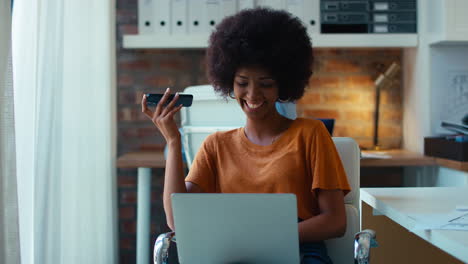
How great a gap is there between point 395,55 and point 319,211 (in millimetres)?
1905

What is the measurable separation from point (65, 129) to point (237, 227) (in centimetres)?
107

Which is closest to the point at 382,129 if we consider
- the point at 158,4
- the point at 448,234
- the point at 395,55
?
the point at 395,55

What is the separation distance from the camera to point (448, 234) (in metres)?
0.91

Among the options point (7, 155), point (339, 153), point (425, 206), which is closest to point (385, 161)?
point (339, 153)

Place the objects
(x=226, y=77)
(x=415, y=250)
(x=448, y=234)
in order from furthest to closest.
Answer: (x=415, y=250) → (x=226, y=77) → (x=448, y=234)

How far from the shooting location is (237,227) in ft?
3.09

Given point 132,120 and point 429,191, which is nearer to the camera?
point 429,191

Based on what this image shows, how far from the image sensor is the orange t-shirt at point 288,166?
119cm

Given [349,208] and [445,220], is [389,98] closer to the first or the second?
[349,208]

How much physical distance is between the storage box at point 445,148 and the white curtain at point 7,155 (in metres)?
1.80

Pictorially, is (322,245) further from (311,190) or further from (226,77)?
(226,77)

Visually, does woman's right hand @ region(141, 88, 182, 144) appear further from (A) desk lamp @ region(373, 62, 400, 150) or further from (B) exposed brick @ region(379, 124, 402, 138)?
(B) exposed brick @ region(379, 124, 402, 138)

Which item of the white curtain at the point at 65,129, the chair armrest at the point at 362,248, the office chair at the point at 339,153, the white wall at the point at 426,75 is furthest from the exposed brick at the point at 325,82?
the chair armrest at the point at 362,248

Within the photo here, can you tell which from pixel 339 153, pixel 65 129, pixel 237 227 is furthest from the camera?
pixel 65 129
